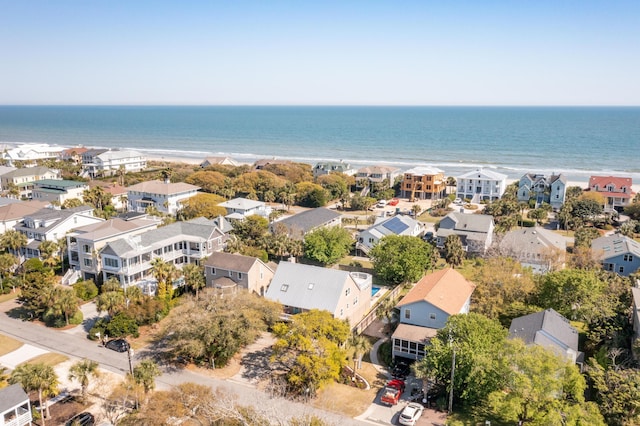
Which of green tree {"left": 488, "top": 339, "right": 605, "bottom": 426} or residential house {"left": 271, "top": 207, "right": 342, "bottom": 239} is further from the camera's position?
residential house {"left": 271, "top": 207, "right": 342, "bottom": 239}

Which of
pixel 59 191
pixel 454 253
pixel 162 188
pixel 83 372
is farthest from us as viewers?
pixel 162 188

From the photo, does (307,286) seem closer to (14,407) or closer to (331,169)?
(14,407)

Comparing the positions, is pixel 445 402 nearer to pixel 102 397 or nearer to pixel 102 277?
pixel 102 397

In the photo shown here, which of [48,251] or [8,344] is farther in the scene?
[48,251]

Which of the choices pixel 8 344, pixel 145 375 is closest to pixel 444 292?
pixel 145 375

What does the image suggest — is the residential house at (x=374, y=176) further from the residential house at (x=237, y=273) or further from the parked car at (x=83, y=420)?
the parked car at (x=83, y=420)

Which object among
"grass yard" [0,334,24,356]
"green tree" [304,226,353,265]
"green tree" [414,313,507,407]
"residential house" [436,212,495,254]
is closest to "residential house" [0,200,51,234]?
"grass yard" [0,334,24,356]

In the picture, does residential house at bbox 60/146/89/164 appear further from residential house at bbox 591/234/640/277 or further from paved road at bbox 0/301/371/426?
residential house at bbox 591/234/640/277
